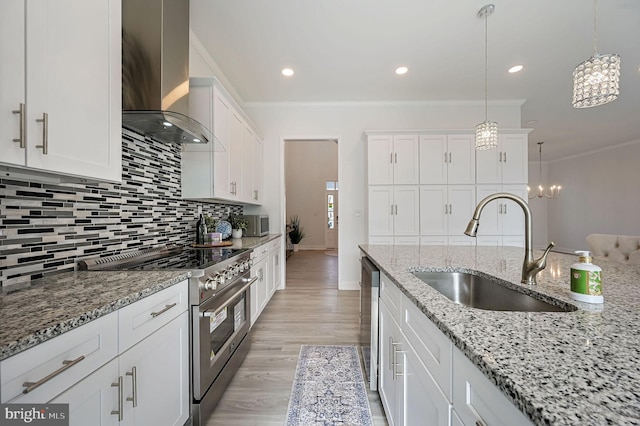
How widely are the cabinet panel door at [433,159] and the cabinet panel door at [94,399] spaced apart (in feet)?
12.2

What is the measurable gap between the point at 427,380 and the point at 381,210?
3.02 meters

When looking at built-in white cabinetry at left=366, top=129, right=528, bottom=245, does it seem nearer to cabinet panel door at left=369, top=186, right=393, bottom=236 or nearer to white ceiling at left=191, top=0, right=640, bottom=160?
cabinet panel door at left=369, top=186, right=393, bottom=236

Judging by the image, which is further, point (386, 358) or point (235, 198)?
point (235, 198)

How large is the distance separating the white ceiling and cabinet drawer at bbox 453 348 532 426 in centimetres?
261

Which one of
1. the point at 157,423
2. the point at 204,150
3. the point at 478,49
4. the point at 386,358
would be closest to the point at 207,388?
the point at 157,423

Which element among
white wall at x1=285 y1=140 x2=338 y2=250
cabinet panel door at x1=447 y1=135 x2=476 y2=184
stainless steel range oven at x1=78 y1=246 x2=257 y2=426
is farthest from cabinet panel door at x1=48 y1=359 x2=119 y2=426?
white wall at x1=285 y1=140 x2=338 y2=250

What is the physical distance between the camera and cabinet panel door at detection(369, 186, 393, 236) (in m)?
3.73

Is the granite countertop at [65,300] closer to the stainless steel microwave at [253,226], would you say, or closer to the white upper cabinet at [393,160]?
the stainless steel microwave at [253,226]

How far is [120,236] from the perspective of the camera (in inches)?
66.0

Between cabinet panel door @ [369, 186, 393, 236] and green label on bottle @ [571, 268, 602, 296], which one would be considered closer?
green label on bottle @ [571, 268, 602, 296]

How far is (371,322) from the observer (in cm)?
170

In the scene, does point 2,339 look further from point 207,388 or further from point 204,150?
point 204,150

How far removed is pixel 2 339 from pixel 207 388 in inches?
43.9

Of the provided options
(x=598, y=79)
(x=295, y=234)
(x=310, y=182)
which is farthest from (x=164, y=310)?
Result: (x=310, y=182)
